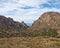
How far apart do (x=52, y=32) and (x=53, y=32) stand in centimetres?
95

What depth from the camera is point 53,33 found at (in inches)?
4892

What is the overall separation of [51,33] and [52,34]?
170cm

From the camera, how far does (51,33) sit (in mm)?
125250

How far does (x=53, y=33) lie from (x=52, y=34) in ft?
3.68

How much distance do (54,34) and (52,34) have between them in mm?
1399

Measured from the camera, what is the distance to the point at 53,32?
409 ft

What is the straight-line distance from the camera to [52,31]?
12525 centimetres

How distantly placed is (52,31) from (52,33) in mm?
1871

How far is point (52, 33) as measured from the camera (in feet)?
407

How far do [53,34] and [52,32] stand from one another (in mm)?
1644

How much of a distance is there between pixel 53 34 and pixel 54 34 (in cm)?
83

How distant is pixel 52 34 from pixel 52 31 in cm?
251

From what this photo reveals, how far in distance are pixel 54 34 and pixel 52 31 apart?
2.72 m

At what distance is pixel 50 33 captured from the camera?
417 ft
